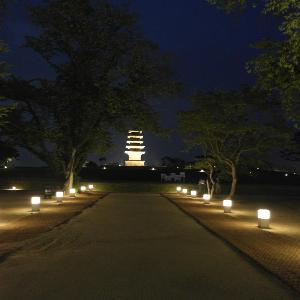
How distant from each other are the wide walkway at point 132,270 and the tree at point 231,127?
1871 centimetres

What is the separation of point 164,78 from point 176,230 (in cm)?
2326

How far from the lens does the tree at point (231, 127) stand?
3438 cm

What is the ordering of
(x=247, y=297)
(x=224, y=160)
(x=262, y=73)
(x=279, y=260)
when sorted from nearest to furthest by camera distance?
1. (x=247, y=297)
2. (x=279, y=260)
3. (x=262, y=73)
4. (x=224, y=160)

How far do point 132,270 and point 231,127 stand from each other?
2499 centimetres

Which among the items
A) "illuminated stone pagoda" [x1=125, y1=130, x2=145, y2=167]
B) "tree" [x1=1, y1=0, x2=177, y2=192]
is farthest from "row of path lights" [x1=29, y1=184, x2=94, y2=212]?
"illuminated stone pagoda" [x1=125, y1=130, x2=145, y2=167]

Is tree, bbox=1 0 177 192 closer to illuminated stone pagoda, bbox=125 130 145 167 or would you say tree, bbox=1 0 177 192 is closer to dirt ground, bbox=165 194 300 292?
dirt ground, bbox=165 194 300 292

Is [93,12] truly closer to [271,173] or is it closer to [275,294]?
[275,294]

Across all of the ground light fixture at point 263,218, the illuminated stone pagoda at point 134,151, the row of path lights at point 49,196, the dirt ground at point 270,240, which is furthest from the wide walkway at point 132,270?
the illuminated stone pagoda at point 134,151

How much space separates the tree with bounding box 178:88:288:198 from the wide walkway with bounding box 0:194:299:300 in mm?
18714

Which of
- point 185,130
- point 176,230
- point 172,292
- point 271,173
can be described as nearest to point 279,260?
point 172,292

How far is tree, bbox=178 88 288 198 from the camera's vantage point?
34.4 metres

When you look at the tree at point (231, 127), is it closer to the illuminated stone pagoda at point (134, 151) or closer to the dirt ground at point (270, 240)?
the dirt ground at point (270, 240)

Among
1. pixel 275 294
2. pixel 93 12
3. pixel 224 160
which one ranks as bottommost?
pixel 275 294

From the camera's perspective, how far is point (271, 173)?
276 feet
